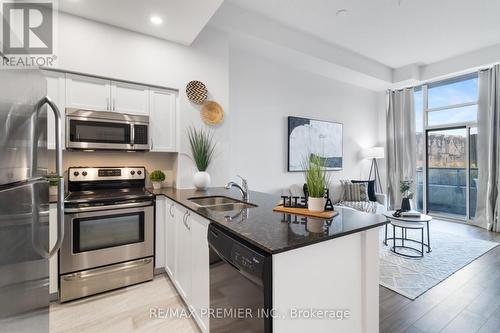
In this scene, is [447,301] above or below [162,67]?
below

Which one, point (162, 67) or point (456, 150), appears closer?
point (162, 67)

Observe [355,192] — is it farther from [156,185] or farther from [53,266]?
[53,266]

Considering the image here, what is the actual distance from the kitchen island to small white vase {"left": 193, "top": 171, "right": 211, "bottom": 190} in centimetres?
135

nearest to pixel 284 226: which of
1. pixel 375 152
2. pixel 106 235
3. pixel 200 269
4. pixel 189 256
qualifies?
pixel 200 269

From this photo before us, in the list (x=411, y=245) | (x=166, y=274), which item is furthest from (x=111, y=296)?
(x=411, y=245)

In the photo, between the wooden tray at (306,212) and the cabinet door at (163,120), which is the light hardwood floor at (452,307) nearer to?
the wooden tray at (306,212)

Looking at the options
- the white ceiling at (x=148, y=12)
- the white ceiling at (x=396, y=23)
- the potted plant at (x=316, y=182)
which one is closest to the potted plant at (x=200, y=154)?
the white ceiling at (x=148, y=12)

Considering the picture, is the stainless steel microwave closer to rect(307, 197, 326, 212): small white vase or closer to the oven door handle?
the oven door handle

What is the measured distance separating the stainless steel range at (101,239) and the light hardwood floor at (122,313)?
0.10 meters

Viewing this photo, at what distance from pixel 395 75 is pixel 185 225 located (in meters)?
5.56

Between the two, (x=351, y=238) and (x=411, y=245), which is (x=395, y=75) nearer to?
(x=411, y=245)

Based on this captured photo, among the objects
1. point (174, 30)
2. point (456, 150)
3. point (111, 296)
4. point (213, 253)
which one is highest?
point (174, 30)

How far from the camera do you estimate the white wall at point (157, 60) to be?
2396 millimetres

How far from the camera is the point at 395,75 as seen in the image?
16.9 feet
